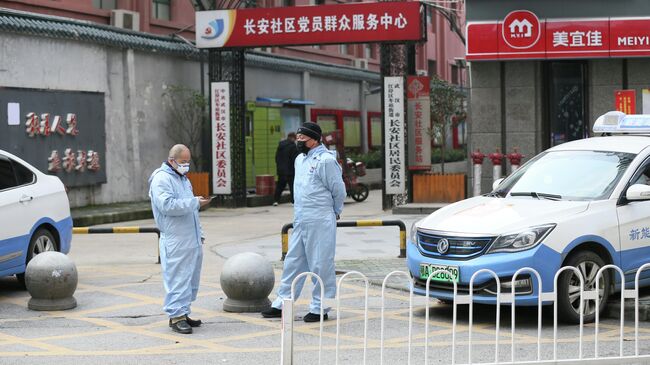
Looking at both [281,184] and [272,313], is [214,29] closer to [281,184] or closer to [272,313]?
[281,184]

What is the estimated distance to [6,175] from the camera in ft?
38.7

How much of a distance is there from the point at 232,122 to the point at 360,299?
1429cm

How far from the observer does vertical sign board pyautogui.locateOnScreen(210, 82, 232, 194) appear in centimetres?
2475

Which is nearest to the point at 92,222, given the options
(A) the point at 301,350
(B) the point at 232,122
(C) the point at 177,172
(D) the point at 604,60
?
(B) the point at 232,122

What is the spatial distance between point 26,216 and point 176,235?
2.78m

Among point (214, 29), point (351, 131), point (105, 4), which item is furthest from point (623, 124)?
point (351, 131)

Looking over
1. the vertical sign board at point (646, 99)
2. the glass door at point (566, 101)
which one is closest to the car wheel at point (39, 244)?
the glass door at point (566, 101)

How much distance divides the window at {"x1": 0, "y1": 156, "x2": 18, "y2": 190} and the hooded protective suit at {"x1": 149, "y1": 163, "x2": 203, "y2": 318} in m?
2.72

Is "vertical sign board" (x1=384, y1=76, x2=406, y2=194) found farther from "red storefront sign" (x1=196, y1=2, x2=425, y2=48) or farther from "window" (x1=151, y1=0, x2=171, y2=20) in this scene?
"window" (x1=151, y1=0, x2=171, y2=20)

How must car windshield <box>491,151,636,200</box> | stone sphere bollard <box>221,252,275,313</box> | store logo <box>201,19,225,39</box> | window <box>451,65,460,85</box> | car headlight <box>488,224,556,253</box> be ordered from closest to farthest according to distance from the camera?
car headlight <box>488,224,556,253</box>
car windshield <box>491,151,636,200</box>
stone sphere bollard <box>221,252,275,313</box>
store logo <box>201,19,225,39</box>
window <box>451,65,460,85</box>

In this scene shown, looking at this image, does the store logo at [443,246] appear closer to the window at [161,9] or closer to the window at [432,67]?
the window at [161,9]

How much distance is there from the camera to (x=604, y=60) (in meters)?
20.5

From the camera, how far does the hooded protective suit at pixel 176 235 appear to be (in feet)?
31.1

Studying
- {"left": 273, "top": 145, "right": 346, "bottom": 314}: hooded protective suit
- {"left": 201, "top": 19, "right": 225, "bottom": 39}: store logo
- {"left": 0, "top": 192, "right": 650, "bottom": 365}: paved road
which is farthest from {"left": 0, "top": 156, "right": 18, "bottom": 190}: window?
{"left": 201, "top": 19, "right": 225, "bottom": 39}: store logo
